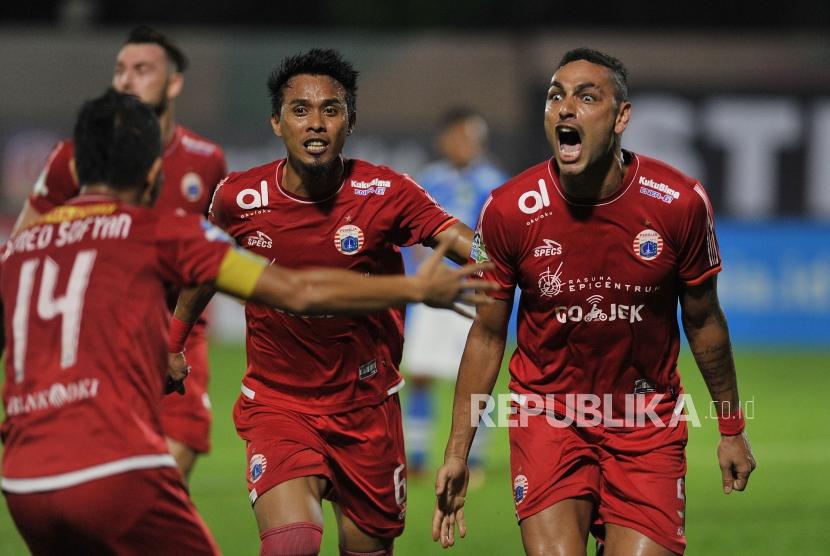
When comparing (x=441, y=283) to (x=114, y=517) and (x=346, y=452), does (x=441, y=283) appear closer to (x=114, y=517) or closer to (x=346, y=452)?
(x=114, y=517)

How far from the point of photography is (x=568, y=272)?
5.29m

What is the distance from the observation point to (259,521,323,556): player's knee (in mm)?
5285

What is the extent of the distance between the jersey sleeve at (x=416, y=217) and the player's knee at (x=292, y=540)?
1384 millimetres

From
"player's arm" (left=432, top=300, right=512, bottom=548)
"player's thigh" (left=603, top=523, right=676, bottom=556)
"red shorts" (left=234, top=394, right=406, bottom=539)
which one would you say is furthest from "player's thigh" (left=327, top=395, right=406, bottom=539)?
"player's thigh" (left=603, top=523, right=676, bottom=556)

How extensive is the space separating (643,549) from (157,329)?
6.81ft

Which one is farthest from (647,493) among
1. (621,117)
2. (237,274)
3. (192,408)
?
(192,408)

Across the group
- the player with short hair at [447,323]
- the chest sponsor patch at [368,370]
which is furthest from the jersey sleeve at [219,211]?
the player with short hair at [447,323]

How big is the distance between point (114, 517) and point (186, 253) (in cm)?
83

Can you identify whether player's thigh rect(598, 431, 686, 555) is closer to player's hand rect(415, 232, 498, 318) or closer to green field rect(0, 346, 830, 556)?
player's hand rect(415, 232, 498, 318)

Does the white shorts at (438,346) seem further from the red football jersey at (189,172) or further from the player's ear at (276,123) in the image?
the player's ear at (276,123)

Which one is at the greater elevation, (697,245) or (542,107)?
(542,107)

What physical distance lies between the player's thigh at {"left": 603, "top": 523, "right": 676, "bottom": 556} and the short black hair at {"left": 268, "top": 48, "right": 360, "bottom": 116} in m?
2.22

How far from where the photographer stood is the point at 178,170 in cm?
747

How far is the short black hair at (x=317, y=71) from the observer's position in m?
5.95
